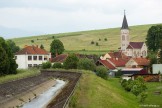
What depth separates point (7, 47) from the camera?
8531cm

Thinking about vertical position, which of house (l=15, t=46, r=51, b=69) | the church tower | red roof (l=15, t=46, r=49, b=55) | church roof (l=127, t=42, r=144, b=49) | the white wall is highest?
the church tower

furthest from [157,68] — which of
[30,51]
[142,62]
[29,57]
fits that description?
[30,51]

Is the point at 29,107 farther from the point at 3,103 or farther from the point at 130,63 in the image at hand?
the point at 130,63

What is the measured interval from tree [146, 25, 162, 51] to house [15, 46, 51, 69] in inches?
1481

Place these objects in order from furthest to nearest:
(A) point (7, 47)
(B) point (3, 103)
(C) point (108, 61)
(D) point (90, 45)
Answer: (D) point (90, 45)
(C) point (108, 61)
(A) point (7, 47)
(B) point (3, 103)

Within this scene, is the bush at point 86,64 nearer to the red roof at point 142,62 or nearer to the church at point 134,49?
the red roof at point 142,62

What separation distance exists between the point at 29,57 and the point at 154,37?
146 feet

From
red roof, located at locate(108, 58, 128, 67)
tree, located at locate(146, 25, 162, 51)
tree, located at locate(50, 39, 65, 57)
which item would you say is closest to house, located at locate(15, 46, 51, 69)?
tree, located at locate(50, 39, 65, 57)

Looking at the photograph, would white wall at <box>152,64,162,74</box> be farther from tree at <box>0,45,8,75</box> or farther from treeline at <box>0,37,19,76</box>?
tree at <box>0,45,8,75</box>

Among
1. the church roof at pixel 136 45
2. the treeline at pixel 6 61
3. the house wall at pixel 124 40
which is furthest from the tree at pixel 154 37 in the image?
the treeline at pixel 6 61

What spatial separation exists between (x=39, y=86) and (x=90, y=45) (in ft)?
405

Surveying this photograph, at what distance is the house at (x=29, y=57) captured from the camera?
422 ft

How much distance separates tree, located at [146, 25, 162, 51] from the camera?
14477 cm

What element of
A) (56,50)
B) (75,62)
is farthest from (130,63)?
(56,50)
